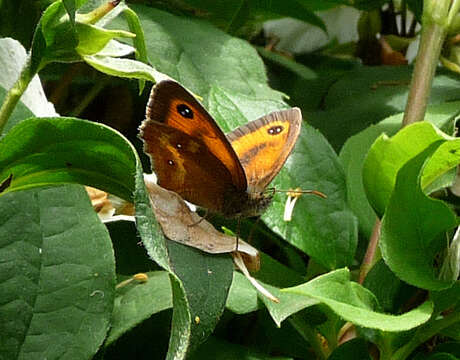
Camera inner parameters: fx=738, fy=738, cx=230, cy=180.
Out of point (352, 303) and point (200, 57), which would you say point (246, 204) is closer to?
point (352, 303)

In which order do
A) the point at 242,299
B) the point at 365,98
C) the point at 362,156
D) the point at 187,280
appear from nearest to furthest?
the point at 187,280 → the point at 242,299 → the point at 362,156 → the point at 365,98

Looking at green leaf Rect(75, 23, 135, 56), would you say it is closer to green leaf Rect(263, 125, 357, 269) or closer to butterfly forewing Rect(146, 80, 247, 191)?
butterfly forewing Rect(146, 80, 247, 191)

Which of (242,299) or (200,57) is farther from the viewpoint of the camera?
(200,57)

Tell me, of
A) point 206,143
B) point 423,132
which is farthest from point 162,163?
point 423,132

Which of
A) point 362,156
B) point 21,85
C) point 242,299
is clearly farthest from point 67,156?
point 362,156

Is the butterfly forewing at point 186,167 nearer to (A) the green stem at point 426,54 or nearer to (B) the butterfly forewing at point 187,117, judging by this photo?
(B) the butterfly forewing at point 187,117

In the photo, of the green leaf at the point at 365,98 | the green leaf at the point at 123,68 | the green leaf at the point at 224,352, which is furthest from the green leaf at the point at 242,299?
the green leaf at the point at 365,98
